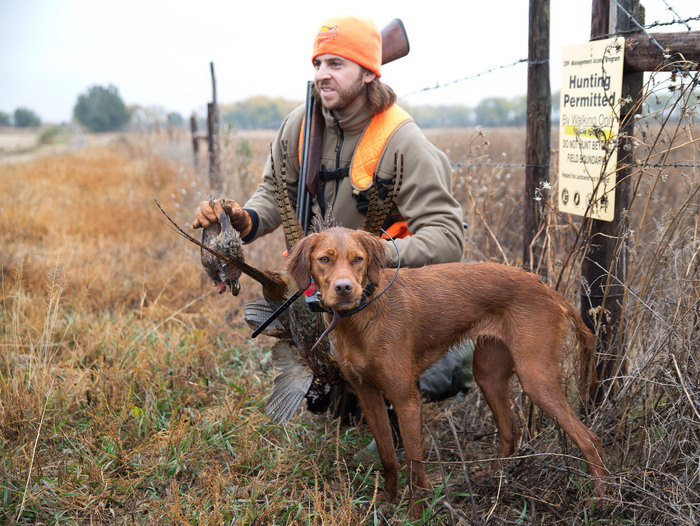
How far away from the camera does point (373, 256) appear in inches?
94.1

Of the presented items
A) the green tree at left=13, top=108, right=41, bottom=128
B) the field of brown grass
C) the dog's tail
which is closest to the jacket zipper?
the field of brown grass

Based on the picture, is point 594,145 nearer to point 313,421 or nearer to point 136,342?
point 313,421

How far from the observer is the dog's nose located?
2.12m

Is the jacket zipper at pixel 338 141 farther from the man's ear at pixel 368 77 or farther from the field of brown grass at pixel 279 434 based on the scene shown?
the field of brown grass at pixel 279 434

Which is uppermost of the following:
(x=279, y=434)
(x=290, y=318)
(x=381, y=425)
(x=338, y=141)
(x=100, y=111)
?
(x=100, y=111)

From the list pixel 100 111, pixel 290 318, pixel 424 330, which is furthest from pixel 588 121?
pixel 100 111

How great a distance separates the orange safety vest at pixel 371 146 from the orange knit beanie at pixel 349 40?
30 cm

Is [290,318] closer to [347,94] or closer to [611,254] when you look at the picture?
[347,94]

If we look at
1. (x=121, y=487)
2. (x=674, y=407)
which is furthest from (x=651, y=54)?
(x=121, y=487)

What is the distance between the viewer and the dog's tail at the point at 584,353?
2.77 metres

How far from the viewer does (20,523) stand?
8.38ft

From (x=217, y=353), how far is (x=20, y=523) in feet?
6.71

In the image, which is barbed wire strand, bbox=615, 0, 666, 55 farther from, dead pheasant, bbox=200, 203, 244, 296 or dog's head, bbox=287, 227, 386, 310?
dead pheasant, bbox=200, 203, 244, 296

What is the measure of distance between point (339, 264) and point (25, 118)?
87.2 meters
